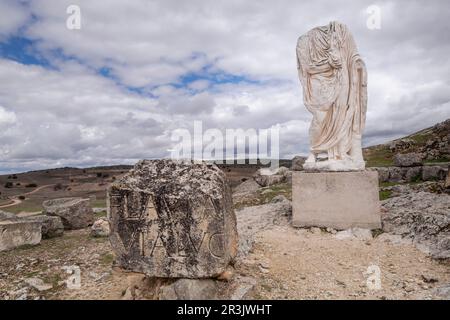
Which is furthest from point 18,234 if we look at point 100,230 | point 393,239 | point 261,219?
point 393,239

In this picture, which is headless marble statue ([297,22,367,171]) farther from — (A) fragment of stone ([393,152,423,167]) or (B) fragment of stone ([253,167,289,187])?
(A) fragment of stone ([393,152,423,167])

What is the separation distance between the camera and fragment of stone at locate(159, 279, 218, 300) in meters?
4.64

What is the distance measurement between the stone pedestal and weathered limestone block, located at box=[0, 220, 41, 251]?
6455 mm

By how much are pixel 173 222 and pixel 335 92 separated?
5604 mm

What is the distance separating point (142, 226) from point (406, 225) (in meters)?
5.93

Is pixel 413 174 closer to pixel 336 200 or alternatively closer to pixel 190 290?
pixel 336 200

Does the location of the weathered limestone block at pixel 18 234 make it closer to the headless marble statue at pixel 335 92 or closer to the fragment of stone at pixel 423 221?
the headless marble statue at pixel 335 92

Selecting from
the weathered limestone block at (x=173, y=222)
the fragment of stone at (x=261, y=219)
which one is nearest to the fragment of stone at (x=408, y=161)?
the fragment of stone at (x=261, y=219)

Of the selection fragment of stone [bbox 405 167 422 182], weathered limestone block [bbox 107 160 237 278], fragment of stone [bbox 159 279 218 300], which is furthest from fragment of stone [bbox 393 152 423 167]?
fragment of stone [bbox 159 279 218 300]

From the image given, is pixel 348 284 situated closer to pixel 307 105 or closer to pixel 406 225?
pixel 406 225

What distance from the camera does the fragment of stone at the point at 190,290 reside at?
464cm

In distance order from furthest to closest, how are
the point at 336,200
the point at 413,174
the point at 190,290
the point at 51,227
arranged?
the point at 413,174
the point at 51,227
the point at 336,200
the point at 190,290

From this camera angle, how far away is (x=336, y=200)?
8062 millimetres

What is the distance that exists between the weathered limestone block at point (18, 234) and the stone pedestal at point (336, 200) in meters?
6.45
